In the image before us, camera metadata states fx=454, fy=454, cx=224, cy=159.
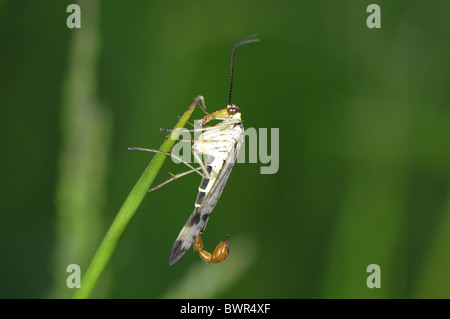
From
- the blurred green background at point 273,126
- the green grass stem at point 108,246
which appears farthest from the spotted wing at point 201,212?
the green grass stem at point 108,246

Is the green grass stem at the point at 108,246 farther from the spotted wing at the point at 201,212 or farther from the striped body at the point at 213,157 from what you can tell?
the striped body at the point at 213,157

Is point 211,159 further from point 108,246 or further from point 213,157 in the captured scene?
point 108,246

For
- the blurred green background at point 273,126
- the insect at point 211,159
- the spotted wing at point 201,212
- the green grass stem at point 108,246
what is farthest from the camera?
the blurred green background at point 273,126

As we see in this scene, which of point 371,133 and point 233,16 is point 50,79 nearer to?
point 233,16

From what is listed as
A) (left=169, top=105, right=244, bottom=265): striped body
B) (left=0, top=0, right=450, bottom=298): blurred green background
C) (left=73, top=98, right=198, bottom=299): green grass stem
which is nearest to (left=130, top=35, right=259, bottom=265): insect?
(left=169, top=105, right=244, bottom=265): striped body

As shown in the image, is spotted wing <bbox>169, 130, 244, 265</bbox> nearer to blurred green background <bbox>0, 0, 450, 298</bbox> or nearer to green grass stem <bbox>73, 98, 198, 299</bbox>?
blurred green background <bbox>0, 0, 450, 298</bbox>

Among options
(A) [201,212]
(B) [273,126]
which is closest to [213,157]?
(A) [201,212]
